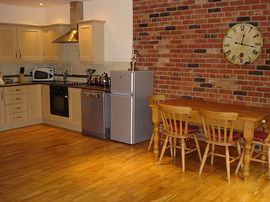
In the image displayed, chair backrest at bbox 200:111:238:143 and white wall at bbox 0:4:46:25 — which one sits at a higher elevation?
white wall at bbox 0:4:46:25

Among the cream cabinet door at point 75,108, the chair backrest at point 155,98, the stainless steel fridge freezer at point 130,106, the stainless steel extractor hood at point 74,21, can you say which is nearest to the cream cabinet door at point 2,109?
the cream cabinet door at point 75,108

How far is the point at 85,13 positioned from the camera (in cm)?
632

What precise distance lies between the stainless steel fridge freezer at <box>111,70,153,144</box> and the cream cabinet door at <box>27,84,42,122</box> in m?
2.22

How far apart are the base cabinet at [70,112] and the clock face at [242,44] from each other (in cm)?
278

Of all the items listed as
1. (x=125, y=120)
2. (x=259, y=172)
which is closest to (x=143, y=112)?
(x=125, y=120)

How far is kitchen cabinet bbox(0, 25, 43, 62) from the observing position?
6.21 metres

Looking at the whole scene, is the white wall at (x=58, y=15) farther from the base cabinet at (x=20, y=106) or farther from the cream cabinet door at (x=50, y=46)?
the base cabinet at (x=20, y=106)

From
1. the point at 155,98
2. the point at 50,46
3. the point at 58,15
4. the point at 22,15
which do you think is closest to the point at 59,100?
the point at 50,46

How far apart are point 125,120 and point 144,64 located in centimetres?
117

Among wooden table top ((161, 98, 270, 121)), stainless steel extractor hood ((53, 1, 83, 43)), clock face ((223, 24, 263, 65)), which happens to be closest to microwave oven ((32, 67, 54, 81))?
stainless steel extractor hood ((53, 1, 83, 43))

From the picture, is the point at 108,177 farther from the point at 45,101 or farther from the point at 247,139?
the point at 45,101

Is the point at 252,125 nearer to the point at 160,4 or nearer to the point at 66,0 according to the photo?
the point at 160,4

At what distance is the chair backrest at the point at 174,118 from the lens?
3.76 m

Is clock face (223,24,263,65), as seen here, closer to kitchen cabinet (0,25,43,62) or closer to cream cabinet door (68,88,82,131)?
cream cabinet door (68,88,82,131)
